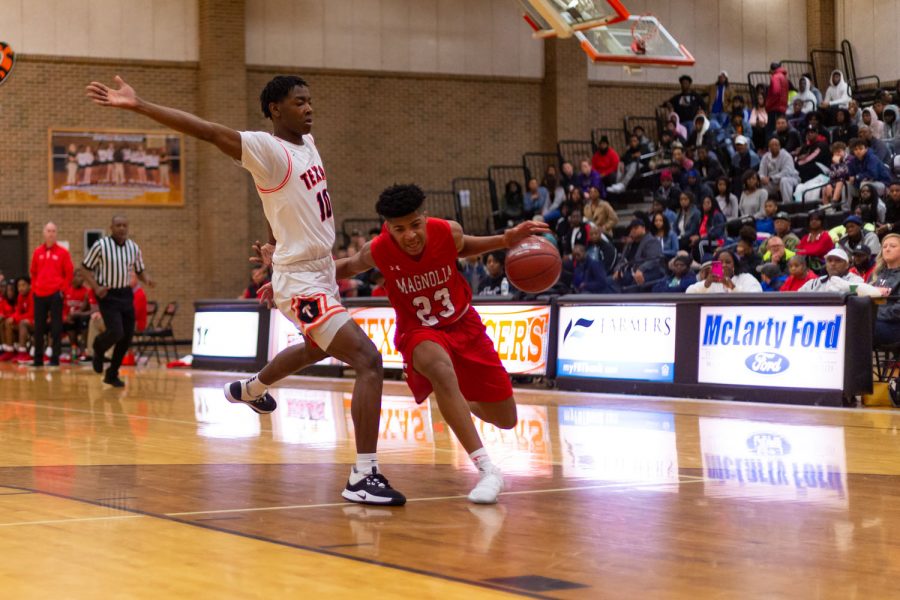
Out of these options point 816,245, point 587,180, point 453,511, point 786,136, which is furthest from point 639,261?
point 453,511

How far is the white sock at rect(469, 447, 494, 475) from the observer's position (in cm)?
585

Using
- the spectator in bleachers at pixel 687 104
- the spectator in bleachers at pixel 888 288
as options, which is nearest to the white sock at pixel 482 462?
the spectator in bleachers at pixel 888 288

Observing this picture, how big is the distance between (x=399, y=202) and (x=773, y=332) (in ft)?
21.9

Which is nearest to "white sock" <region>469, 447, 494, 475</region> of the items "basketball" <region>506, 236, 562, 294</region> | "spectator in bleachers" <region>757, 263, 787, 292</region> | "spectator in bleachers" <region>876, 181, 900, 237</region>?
"basketball" <region>506, 236, 562, 294</region>

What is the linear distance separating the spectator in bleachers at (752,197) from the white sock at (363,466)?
14.3 meters

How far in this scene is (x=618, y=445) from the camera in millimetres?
8281

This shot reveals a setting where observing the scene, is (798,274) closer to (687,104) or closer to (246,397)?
(246,397)

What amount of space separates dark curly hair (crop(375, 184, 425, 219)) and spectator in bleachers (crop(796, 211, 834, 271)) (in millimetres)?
10477

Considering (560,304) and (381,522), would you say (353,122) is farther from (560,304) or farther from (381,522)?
(381,522)

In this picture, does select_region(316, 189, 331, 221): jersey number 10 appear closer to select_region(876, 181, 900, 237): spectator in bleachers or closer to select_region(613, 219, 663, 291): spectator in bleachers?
select_region(613, 219, 663, 291): spectator in bleachers

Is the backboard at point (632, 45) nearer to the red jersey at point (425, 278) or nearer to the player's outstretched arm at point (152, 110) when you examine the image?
the red jersey at point (425, 278)

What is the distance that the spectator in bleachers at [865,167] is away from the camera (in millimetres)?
18078

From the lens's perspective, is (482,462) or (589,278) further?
(589,278)

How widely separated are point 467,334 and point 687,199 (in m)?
13.8
